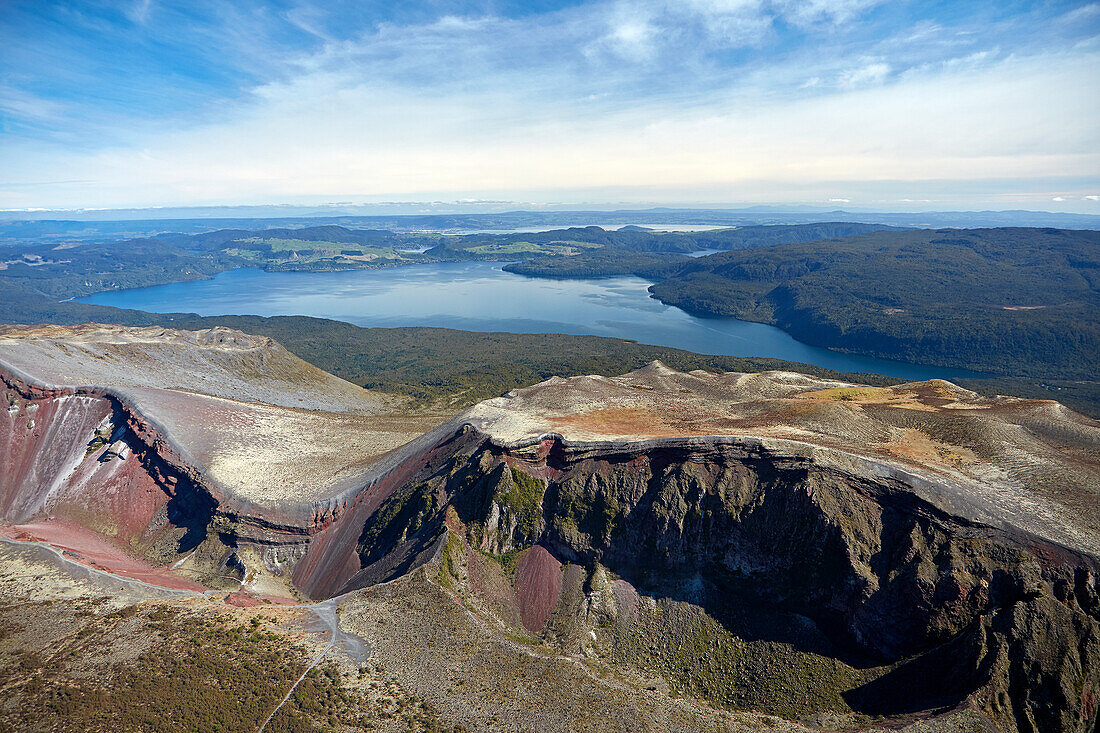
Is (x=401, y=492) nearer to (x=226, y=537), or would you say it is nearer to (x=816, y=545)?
(x=226, y=537)

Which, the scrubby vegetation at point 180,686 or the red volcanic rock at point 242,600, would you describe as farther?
the red volcanic rock at point 242,600

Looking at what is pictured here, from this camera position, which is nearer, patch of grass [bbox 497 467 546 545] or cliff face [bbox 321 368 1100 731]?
cliff face [bbox 321 368 1100 731]

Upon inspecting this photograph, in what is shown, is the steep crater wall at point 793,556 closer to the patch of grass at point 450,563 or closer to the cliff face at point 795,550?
the cliff face at point 795,550

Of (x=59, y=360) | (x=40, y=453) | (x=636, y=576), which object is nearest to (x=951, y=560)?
(x=636, y=576)

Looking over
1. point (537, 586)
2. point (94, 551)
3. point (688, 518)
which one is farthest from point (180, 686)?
point (688, 518)

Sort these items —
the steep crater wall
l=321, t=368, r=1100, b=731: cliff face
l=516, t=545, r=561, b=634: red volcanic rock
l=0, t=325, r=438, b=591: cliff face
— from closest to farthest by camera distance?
the steep crater wall → l=321, t=368, r=1100, b=731: cliff face → l=516, t=545, r=561, b=634: red volcanic rock → l=0, t=325, r=438, b=591: cliff face

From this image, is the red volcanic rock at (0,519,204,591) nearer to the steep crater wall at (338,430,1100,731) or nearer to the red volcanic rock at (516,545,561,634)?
the steep crater wall at (338,430,1100,731)

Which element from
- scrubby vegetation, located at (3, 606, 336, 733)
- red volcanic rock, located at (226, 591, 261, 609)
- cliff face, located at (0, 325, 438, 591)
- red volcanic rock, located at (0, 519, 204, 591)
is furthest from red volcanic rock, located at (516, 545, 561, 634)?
red volcanic rock, located at (0, 519, 204, 591)

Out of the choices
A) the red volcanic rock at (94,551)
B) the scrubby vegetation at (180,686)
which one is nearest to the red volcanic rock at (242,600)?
the scrubby vegetation at (180,686)
